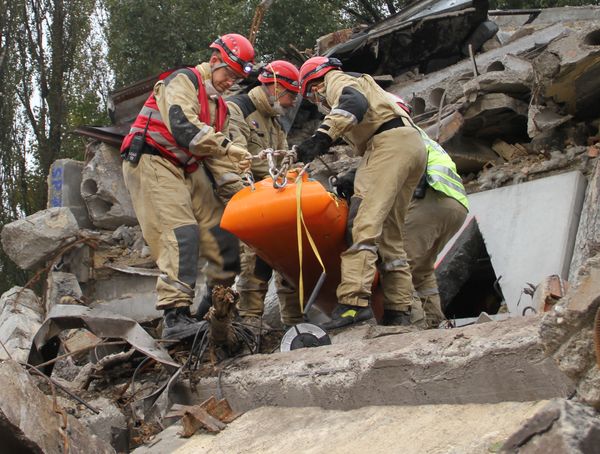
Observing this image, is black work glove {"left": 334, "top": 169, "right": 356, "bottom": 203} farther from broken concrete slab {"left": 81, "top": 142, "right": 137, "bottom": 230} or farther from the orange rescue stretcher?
broken concrete slab {"left": 81, "top": 142, "right": 137, "bottom": 230}

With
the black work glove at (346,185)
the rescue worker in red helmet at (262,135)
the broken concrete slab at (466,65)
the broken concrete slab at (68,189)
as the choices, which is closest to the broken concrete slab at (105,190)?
the broken concrete slab at (68,189)

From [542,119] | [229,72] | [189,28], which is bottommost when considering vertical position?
[542,119]

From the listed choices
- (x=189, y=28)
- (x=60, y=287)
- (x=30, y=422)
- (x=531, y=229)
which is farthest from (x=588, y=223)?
(x=189, y=28)

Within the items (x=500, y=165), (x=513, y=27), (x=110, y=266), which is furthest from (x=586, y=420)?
(x=513, y=27)

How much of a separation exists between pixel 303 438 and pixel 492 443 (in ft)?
2.95

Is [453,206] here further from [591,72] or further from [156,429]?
[156,429]

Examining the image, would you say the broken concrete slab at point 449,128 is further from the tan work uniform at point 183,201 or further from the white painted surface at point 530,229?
the tan work uniform at point 183,201

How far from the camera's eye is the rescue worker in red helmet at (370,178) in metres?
4.45

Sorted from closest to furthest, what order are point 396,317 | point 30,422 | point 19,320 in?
point 30,422, point 396,317, point 19,320

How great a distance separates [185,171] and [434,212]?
151 cm

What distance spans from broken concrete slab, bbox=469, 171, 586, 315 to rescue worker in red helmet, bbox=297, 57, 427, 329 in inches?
40.3

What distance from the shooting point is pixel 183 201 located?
5.05 meters

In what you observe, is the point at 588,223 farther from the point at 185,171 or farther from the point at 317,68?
the point at 185,171

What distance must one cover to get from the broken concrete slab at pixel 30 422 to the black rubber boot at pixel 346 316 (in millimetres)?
1407
